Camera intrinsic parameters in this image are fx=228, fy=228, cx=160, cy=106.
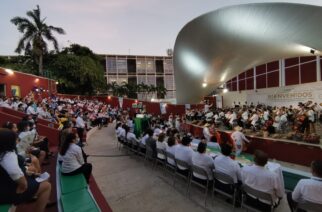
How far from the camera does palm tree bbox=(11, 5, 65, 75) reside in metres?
27.0

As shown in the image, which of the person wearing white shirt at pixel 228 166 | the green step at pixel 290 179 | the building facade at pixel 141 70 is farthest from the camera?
the building facade at pixel 141 70

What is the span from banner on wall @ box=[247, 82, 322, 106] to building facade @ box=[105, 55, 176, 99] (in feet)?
90.8

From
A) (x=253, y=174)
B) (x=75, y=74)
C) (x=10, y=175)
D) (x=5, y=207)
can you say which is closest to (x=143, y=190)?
(x=253, y=174)

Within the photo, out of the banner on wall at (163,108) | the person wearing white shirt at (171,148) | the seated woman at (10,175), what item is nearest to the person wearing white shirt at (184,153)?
the person wearing white shirt at (171,148)

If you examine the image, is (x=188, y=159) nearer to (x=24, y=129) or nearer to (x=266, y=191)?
(x=266, y=191)

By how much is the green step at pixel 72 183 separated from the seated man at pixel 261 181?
2.98 m

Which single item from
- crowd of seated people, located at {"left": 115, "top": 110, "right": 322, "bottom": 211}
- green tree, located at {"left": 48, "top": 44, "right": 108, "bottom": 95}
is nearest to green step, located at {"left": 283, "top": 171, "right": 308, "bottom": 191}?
crowd of seated people, located at {"left": 115, "top": 110, "right": 322, "bottom": 211}

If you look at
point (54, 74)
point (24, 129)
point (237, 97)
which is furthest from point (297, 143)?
point (54, 74)

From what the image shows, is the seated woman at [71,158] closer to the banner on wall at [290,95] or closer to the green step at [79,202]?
the green step at [79,202]

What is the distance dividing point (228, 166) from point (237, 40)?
51.6 ft

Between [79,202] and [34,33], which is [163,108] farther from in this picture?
[79,202]

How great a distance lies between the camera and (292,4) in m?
12.2

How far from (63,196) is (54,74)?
3239 centimetres

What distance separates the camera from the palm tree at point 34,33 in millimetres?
26953
